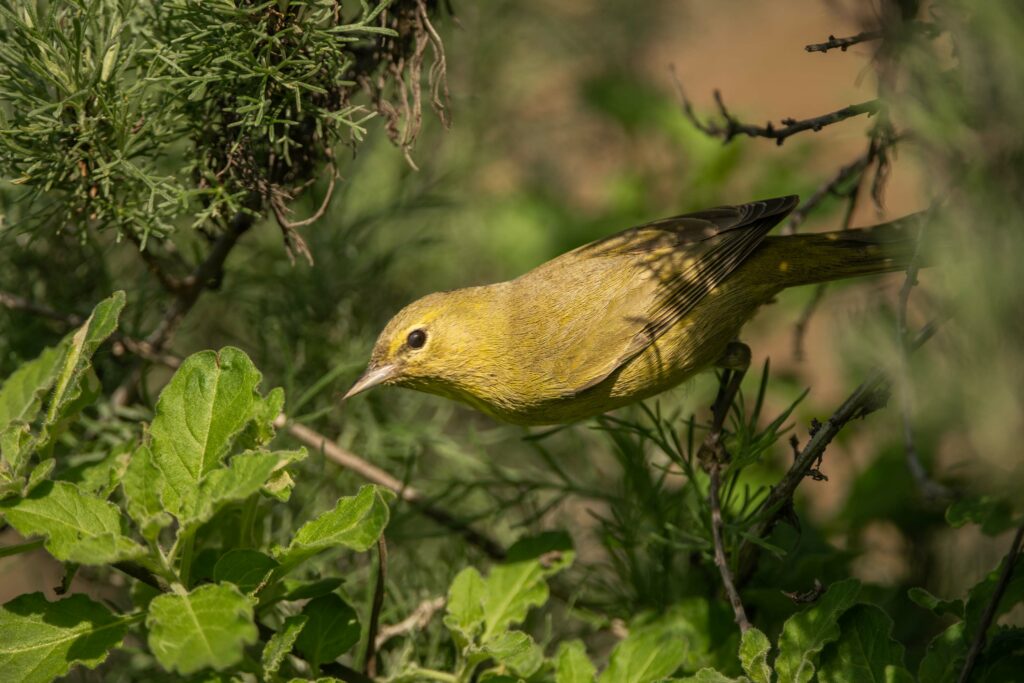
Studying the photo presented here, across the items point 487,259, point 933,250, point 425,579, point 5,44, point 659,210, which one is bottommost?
point 425,579

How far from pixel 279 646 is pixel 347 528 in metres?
0.21

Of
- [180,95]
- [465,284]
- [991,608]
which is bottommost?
[465,284]

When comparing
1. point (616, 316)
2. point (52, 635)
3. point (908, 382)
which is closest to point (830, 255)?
point (616, 316)

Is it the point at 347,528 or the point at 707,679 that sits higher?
the point at 347,528

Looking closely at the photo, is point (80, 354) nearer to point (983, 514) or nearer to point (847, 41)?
point (847, 41)

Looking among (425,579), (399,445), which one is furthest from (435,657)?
(399,445)

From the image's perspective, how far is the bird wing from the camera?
2.53 meters

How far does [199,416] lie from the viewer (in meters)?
1.57

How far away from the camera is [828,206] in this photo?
3420 mm

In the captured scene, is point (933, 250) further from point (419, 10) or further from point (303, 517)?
point (303, 517)

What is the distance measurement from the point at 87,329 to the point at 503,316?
4.51 feet

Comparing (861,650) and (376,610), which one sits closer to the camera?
(861,650)

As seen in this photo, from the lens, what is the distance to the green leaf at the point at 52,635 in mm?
1424

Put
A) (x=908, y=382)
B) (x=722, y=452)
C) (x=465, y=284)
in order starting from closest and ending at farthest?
1. (x=908, y=382)
2. (x=722, y=452)
3. (x=465, y=284)
